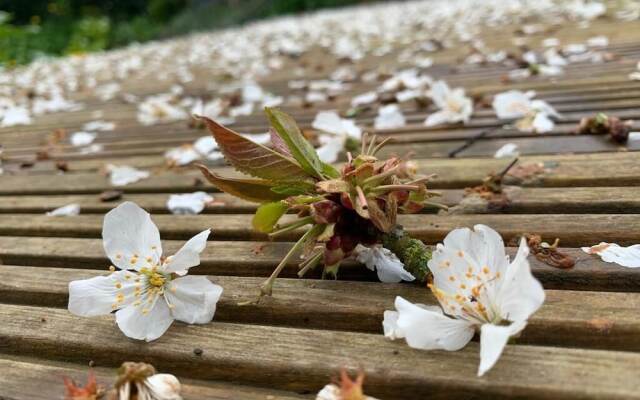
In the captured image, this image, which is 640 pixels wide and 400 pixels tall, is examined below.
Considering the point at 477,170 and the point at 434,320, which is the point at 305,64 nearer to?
the point at 477,170

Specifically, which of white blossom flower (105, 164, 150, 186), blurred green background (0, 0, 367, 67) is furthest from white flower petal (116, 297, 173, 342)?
blurred green background (0, 0, 367, 67)

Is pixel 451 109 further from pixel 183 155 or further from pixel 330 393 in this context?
pixel 330 393

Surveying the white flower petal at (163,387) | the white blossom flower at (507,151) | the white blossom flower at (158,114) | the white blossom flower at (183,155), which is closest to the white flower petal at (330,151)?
the white blossom flower at (507,151)

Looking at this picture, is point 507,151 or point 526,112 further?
point 526,112

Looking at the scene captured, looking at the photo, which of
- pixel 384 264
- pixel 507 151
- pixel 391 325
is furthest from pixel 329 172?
pixel 507 151

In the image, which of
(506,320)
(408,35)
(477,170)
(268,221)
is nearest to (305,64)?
(408,35)

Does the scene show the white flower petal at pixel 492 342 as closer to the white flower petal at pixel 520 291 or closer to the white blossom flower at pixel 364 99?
the white flower petal at pixel 520 291
